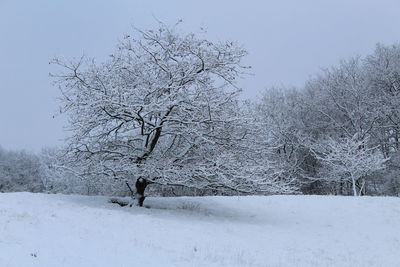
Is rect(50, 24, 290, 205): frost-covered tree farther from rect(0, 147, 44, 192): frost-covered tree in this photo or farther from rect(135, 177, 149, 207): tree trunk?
rect(0, 147, 44, 192): frost-covered tree

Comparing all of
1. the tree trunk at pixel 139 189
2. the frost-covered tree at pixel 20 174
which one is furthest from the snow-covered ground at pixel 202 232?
the frost-covered tree at pixel 20 174

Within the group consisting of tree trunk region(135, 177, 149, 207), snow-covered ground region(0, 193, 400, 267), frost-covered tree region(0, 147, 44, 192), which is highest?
frost-covered tree region(0, 147, 44, 192)

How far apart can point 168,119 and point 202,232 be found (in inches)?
176

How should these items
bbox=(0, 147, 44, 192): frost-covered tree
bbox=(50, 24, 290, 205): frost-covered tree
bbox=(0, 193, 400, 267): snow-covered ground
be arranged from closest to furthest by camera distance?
bbox=(0, 193, 400, 267): snow-covered ground, bbox=(50, 24, 290, 205): frost-covered tree, bbox=(0, 147, 44, 192): frost-covered tree

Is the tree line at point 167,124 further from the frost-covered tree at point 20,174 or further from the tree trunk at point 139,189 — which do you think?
the frost-covered tree at point 20,174

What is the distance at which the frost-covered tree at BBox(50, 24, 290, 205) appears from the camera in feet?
48.9

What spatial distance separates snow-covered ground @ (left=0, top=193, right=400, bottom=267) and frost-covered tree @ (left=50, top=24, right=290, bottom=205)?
1510mm

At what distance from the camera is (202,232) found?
12.6 meters

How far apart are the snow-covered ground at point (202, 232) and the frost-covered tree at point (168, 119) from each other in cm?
151

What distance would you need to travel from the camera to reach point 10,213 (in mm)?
11711

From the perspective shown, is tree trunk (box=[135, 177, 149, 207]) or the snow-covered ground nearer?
the snow-covered ground

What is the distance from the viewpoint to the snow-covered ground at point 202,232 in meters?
8.73

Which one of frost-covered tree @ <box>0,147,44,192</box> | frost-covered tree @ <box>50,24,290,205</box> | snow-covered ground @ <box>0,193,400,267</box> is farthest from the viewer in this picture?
frost-covered tree @ <box>0,147,44,192</box>

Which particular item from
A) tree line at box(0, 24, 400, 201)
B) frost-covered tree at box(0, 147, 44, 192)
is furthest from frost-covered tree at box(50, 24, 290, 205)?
frost-covered tree at box(0, 147, 44, 192)
